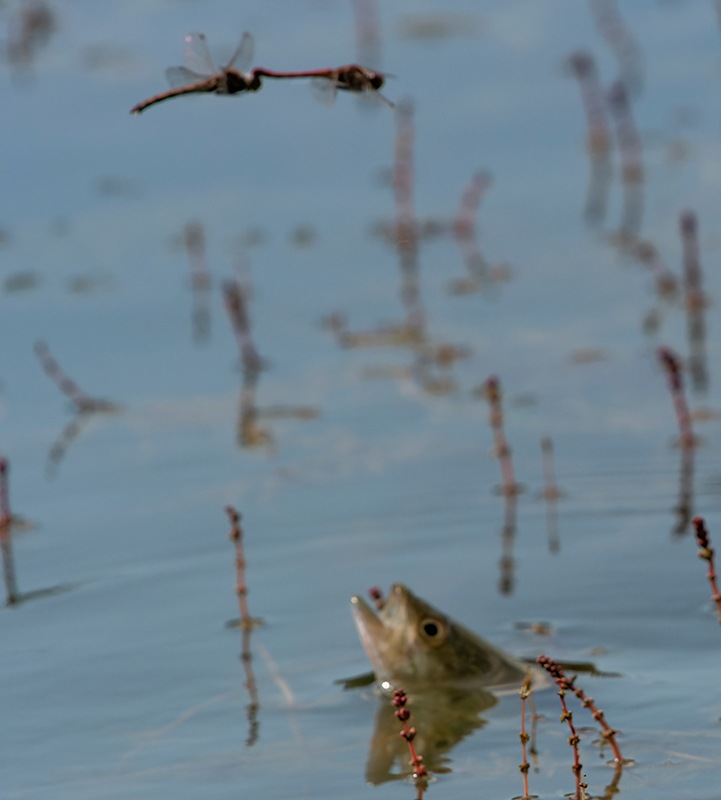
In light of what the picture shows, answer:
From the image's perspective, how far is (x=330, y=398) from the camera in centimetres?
614

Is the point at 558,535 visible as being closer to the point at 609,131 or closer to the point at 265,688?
the point at 265,688

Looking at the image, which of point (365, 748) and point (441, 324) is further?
point (441, 324)

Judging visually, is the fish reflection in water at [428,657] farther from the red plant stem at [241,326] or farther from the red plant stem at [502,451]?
the red plant stem at [241,326]

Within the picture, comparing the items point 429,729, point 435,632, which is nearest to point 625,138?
point 435,632

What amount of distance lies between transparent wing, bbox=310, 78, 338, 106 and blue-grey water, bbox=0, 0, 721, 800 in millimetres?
1274

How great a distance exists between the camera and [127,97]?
9.44 metres

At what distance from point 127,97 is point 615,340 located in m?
3.91

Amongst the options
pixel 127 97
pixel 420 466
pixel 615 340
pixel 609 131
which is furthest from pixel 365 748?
pixel 127 97

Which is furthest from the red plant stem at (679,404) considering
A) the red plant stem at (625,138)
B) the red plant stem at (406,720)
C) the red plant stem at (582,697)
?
the red plant stem at (625,138)

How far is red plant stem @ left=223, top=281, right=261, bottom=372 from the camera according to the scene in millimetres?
6293

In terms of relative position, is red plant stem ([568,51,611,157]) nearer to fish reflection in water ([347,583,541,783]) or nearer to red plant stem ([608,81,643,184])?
red plant stem ([608,81,643,184])

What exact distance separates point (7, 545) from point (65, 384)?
58.6 inches

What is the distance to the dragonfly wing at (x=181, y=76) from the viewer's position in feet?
9.75

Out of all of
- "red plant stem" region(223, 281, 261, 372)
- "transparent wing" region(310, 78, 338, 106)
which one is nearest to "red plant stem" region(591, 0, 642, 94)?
"red plant stem" region(223, 281, 261, 372)
